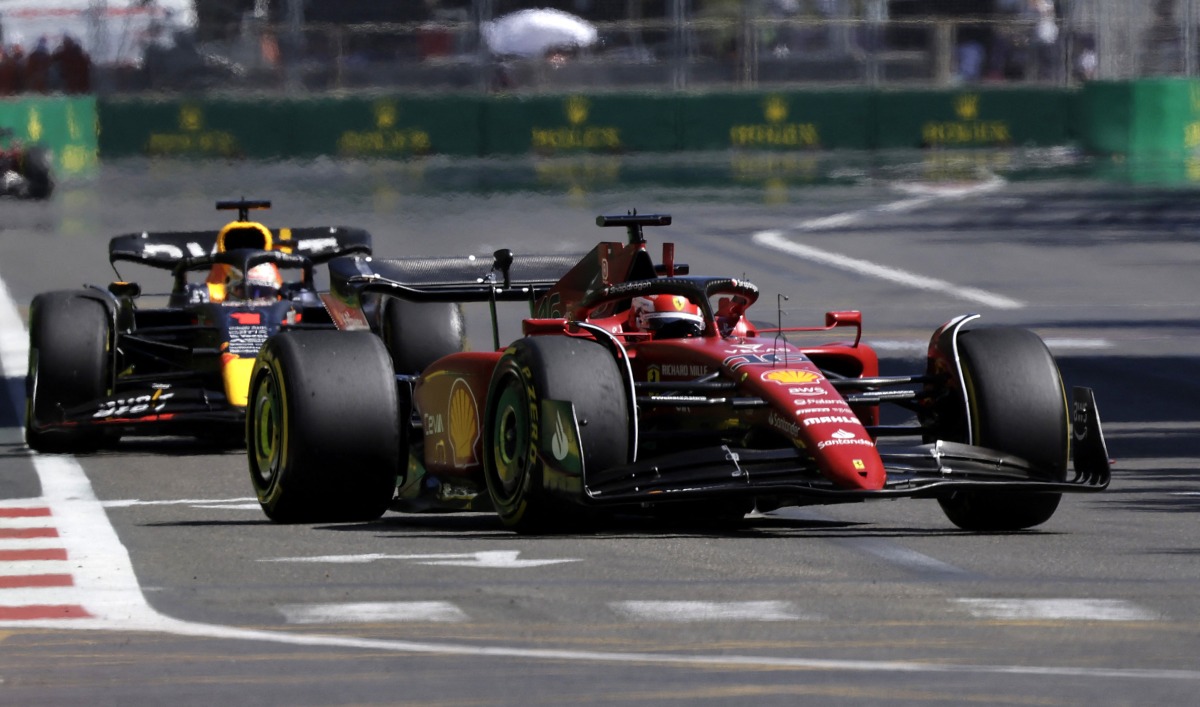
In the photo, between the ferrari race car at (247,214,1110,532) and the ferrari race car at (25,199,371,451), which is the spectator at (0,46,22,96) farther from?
the ferrari race car at (247,214,1110,532)

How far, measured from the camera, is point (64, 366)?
15016 mm

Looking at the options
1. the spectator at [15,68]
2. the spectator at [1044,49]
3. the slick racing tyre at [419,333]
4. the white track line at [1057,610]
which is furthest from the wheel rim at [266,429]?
the spectator at [1044,49]

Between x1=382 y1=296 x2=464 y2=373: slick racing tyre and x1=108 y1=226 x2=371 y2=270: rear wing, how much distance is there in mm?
1199

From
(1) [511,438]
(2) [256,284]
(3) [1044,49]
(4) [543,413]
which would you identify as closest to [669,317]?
(1) [511,438]

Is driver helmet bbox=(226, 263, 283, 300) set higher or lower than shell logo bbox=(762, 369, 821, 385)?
lower

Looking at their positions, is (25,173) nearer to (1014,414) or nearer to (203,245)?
(203,245)

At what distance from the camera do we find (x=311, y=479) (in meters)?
11.0

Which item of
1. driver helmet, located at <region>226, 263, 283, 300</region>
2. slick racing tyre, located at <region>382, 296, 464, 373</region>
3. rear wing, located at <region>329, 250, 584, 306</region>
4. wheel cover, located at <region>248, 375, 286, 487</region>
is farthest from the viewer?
driver helmet, located at <region>226, 263, 283, 300</region>

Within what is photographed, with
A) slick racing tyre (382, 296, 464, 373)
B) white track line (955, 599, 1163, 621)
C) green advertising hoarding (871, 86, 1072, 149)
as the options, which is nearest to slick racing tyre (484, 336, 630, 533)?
white track line (955, 599, 1163, 621)

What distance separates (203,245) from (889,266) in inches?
554

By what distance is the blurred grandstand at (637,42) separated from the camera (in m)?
42.5

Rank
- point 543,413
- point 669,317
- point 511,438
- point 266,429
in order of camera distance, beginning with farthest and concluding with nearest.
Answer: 1. point 266,429
2. point 669,317
3. point 511,438
4. point 543,413

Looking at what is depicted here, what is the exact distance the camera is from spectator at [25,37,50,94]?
42.0 meters

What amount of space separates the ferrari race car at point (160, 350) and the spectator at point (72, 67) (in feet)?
85.6
